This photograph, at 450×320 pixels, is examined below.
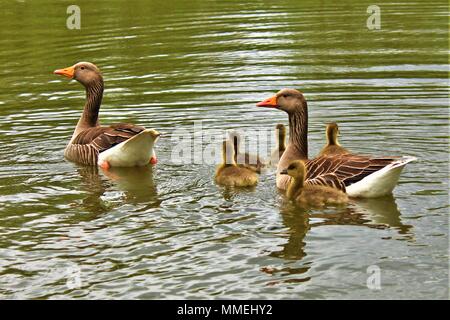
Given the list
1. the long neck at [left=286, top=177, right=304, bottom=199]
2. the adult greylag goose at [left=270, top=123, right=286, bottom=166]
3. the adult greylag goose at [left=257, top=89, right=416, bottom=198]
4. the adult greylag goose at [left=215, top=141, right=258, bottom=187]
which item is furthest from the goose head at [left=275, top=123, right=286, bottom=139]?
the long neck at [left=286, top=177, right=304, bottom=199]

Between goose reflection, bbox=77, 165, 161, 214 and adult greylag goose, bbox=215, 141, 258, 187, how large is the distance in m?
1.01

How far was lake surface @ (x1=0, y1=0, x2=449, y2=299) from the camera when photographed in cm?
933

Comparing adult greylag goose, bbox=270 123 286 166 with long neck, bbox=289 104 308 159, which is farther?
adult greylag goose, bbox=270 123 286 166

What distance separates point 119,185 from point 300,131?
9.50 feet

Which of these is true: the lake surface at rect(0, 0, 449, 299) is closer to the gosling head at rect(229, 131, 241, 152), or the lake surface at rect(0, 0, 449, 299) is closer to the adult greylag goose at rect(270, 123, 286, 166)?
the gosling head at rect(229, 131, 241, 152)

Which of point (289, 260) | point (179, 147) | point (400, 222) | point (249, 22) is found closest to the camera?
point (289, 260)

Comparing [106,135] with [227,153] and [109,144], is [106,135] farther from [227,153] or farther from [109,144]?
[227,153]

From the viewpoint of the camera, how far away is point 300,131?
523 inches

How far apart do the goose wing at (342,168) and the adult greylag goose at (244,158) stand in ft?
5.20

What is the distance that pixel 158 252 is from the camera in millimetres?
10062

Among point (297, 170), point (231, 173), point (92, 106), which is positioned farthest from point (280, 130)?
point (92, 106)
